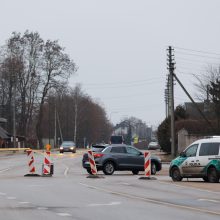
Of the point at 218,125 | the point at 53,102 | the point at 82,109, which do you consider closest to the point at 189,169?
the point at 218,125

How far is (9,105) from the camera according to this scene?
99750 mm

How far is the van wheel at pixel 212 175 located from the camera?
24.9 meters

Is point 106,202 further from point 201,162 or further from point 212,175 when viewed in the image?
point 201,162

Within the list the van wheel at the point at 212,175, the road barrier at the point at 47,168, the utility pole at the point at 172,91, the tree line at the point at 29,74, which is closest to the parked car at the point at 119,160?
the road barrier at the point at 47,168

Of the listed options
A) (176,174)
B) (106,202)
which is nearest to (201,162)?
(176,174)

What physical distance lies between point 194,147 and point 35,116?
262 ft

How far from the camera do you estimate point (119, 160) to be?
32.0 meters

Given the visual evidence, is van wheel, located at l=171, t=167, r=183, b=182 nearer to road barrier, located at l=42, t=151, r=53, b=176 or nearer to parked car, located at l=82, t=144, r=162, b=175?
parked car, located at l=82, t=144, r=162, b=175

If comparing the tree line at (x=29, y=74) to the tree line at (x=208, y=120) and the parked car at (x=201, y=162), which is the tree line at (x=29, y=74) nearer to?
the tree line at (x=208, y=120)

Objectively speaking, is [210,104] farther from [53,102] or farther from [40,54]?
[53,102]

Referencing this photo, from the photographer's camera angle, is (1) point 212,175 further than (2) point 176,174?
No

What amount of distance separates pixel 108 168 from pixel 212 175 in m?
7.97

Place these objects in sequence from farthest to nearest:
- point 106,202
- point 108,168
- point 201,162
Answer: point 108,168 → point 201,162 → point 106,202

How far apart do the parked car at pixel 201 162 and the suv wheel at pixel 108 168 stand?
5.76m
